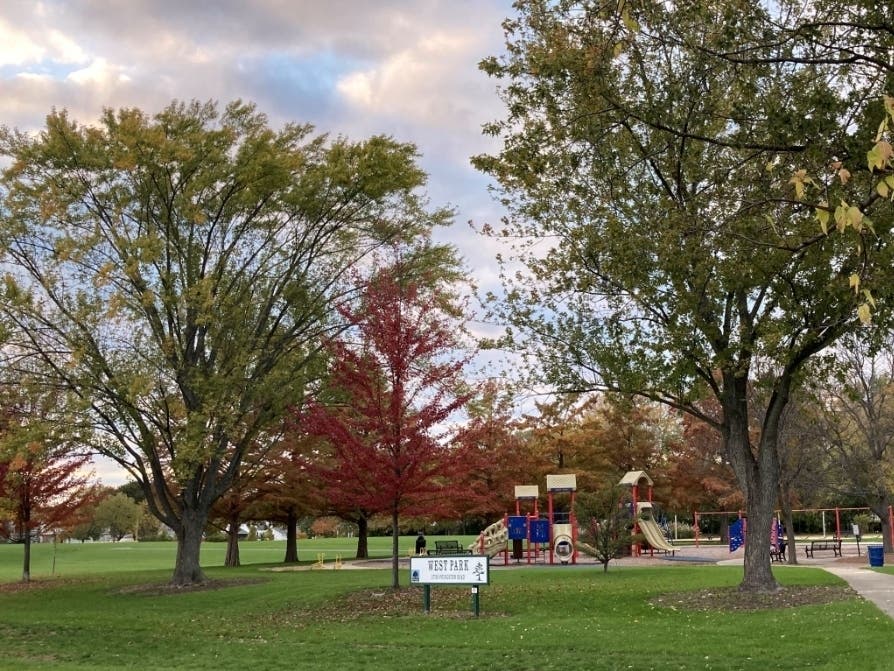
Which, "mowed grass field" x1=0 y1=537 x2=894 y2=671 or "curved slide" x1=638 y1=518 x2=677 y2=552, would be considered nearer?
"mowed grass field" x1=0 y1=537 x2=894 y2=671

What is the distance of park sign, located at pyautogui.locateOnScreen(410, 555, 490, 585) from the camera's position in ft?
54.4

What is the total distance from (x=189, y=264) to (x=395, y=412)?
9.46 metres

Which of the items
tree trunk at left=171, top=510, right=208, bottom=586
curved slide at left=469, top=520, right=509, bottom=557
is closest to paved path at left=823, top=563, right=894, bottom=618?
curved slide at left=469, top=520, right=509, bottom=557

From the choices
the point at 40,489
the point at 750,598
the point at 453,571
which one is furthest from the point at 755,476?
the point at 40,489

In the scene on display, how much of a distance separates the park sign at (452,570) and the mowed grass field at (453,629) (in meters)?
0.68

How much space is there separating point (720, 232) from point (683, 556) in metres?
26.9

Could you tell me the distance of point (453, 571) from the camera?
55.3 feet

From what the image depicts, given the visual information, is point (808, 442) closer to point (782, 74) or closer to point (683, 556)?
point (683, 556)

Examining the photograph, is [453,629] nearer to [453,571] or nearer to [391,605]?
[453,571]

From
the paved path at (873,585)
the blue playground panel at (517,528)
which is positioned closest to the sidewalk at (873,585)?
the paved path at (873,585)

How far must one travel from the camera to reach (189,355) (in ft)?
83.1

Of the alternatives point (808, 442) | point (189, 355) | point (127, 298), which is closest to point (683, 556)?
point (808, 442)

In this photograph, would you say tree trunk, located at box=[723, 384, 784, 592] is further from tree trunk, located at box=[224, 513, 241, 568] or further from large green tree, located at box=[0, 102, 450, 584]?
tree trunk, located at box=[224, 513, 241, 568]

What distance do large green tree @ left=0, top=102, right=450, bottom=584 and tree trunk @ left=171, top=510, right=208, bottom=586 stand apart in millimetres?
66
